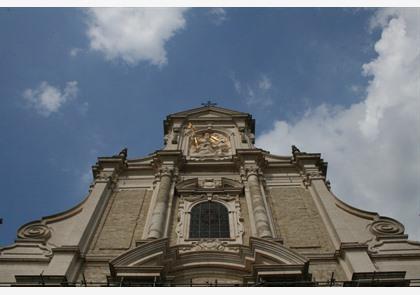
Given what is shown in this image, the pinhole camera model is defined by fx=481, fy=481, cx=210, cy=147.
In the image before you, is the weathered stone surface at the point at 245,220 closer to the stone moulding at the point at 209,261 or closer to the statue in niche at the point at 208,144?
the stone moulding at the point at 209,261

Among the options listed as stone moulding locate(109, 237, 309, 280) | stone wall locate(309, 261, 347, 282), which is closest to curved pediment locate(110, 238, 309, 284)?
stone moulding locate(109, 237, 309, 280)

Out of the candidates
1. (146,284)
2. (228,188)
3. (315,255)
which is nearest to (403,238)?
(315,255)

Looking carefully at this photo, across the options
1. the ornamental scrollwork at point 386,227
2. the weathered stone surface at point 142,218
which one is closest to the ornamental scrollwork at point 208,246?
the weathered stone surface at point 142,218

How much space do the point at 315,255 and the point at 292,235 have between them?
1.47 meters

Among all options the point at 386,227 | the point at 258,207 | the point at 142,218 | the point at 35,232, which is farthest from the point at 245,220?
the point at 35,232

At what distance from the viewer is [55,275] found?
1301 centimetres

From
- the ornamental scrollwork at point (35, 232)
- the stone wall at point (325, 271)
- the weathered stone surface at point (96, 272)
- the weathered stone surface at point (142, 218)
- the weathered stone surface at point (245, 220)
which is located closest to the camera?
the stone wall at point (325, 271)

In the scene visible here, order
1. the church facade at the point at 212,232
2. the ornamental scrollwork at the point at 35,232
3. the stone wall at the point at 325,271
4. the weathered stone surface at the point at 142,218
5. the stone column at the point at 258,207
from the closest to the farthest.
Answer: the church facade at the point at 212,232, the stone wall at the point at 325,271, the stone column at the point at 258,207, the ornamental scrollwork at the point at 35,232, the weathered stone surface at the point at 142,218

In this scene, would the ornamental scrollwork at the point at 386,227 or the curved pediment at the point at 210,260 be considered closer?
the curved pediment at the point at 210,260

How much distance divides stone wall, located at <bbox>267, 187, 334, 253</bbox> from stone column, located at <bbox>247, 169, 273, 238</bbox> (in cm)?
58

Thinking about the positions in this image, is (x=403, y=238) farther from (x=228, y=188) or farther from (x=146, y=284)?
(x=146, y=284)

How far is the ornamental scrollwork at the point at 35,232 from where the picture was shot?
15.5 meters

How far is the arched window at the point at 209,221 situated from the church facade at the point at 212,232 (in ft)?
0.13

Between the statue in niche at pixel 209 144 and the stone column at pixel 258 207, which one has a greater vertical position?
the statue in niche at pixel 209 144
